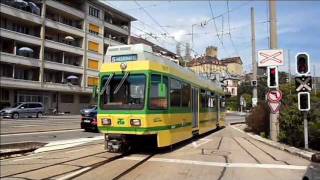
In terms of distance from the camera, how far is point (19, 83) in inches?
2219

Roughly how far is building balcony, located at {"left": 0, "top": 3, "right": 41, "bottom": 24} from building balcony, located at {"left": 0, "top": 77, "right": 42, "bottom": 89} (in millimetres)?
8058

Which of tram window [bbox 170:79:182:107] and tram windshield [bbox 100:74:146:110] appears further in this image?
tram window [bbox 170:79:182:107]

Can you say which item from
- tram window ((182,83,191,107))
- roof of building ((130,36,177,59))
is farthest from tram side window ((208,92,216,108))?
tram window ((182,83,191,107))

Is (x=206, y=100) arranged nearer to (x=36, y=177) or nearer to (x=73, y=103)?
(x=36, y=177)

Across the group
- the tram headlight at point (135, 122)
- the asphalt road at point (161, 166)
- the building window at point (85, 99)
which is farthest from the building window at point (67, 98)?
the tram headlight at point (135, 122)

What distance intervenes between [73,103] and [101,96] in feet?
190

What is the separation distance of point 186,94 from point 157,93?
154 inches

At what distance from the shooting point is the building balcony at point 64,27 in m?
62.2

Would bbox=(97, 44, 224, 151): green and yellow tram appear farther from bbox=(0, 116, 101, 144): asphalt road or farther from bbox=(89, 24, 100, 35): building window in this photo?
bbox=(89, 24, 100, 35): building window

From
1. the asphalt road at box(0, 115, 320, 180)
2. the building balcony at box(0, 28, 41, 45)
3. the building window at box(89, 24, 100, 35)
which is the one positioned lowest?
the asphalt road at box(0, 115, 320, 180)

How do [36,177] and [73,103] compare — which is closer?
[36,177]

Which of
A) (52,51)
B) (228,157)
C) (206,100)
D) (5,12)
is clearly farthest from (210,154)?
(52,51)

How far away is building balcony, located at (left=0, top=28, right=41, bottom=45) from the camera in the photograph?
177 feet

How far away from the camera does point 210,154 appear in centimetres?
1487
